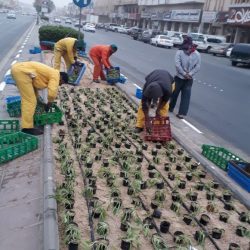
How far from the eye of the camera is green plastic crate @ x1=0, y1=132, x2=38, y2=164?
5629 millimetres

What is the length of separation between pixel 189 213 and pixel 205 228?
323 millimetres

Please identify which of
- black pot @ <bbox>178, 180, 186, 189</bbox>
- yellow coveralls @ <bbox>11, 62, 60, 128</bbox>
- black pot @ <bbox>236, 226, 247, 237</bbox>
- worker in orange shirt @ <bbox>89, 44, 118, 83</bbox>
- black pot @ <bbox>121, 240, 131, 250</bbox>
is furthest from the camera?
worker in orange shirt @ <bbox>89, 44, 118, 83</bbox>

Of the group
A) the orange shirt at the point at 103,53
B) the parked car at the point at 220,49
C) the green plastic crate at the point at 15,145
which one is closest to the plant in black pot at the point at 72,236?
the green plastic crate at the point at 15,145

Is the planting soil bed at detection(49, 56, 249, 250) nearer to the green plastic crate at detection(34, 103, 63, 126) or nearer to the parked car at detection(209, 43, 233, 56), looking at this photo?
the green plastic crate at detection(34, 103, 63, 126)

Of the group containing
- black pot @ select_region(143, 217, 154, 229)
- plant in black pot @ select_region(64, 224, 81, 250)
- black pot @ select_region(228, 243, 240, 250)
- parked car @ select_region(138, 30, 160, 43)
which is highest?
plant in black pot @ select_region(64, 224, 81, 250)

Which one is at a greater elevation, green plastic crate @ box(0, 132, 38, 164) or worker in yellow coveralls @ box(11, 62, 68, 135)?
worker in yellow coveralls @ box(11, 62, 68, 135)

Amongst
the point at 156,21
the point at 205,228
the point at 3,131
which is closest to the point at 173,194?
the point at 205,228

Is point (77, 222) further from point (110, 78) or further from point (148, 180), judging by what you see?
point (110, 78)

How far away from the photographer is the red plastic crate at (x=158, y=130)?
23.0ft

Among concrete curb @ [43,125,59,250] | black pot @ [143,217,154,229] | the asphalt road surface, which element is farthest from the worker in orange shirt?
black pot @ [143,217,154,229]

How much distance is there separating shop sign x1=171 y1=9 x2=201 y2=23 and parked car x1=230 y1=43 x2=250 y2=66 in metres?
28.5

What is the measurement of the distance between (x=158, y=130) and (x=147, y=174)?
1.59 m

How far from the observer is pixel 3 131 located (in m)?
6.54

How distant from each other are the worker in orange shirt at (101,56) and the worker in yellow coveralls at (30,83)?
5610 millimetres
